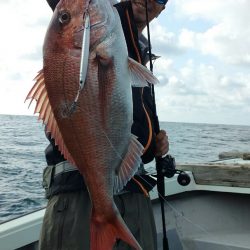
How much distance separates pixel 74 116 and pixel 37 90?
222 millimetres

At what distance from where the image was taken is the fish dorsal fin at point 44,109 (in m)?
1.86

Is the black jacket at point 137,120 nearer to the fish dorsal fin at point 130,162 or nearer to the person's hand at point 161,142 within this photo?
the person's hand at point 161,142

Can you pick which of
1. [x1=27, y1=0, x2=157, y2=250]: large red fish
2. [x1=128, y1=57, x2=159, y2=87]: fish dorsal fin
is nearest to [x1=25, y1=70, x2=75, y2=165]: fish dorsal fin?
[x1=27, y1=0, x2=157, y2=250]: large red fish

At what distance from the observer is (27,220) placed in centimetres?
333

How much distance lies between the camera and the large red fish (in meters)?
1.77

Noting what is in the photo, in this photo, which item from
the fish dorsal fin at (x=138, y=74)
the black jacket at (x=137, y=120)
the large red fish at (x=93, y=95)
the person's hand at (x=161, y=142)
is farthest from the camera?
the person's hand at (x=161, y=142)

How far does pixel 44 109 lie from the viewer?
189cm

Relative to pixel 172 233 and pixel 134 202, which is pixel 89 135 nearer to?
pixel 134 202

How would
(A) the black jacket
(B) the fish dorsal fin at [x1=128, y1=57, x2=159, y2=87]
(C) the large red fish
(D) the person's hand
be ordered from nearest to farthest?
1. (C) the large red fish
2. (B) the fish dorsal fin at [x1=128, y1=57, x2=159, y2=87]
3. (A) the black jacket
4. (D) the person's hand

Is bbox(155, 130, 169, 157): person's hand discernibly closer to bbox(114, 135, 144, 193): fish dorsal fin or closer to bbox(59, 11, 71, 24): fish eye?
bbox(114, 135, 144, 193): fish dorsal fin

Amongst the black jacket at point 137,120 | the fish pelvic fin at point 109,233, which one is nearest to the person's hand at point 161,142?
the black jacket at point 137,120

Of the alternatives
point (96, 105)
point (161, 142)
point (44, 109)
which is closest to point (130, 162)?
point (96, 105)

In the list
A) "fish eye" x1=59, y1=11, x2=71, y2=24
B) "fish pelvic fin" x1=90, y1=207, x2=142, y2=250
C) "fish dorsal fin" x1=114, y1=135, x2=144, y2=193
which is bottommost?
"fish pelvic fin" x1=90, y1=207, x2=142, y2=250

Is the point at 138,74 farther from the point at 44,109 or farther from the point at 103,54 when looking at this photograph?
the point at 44,109
